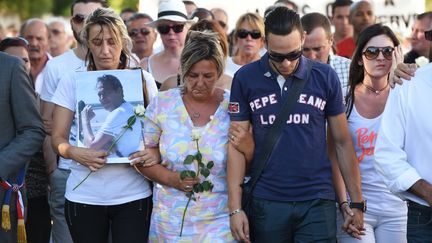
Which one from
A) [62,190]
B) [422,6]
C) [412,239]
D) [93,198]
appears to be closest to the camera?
[412,239]

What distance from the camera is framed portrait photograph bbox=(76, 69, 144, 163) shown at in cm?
595

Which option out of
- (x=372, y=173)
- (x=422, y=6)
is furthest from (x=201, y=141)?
A: (x=422, y=6)

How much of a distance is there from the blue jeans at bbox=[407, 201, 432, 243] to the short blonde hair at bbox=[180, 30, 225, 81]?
1555 millimetres

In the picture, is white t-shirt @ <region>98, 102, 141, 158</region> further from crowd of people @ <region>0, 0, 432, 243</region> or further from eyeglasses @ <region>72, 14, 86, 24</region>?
eyeglasses @ <region>72, 14, 86, 24</region>

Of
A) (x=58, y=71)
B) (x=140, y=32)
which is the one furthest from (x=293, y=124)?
(x=140, y=32)

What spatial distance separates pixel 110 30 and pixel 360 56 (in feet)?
5.95

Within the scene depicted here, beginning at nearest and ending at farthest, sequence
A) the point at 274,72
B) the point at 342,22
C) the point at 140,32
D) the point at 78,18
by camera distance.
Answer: the point at 274,72 → the point at 78,18 → the point at 140,32 → the point at 342,22


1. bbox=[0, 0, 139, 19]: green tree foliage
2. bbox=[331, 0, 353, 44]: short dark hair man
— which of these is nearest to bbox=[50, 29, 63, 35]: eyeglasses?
bbox=[331, 0, 353, 44]: short dark hair man

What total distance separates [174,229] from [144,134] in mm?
687

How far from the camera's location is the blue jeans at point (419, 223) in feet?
16.7

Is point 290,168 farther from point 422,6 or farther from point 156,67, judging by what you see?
point 422,6

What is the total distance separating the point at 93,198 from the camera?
5926 mm

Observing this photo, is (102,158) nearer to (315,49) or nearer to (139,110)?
(139,110)

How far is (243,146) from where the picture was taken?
219 inches
